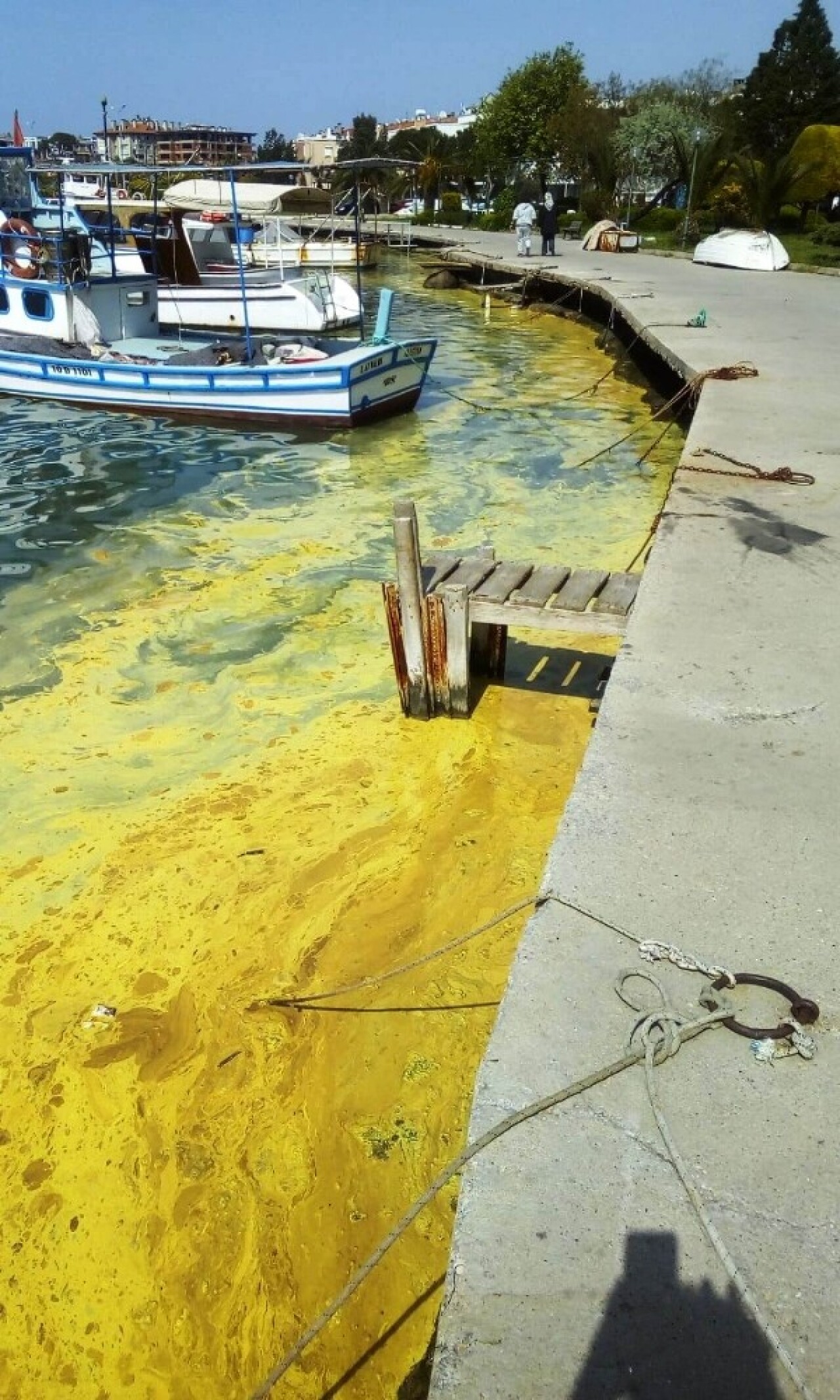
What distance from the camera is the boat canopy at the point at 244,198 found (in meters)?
26.9

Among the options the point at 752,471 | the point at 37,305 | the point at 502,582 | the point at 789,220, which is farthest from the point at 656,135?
the point at 502,582

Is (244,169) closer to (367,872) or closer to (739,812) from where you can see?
(367,872)

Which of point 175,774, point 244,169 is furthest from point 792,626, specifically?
point 244,169

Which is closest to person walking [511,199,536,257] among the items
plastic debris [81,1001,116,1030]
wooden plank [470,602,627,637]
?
wooden plank [470,602,627,637]

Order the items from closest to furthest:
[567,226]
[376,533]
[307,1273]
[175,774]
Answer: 1. [307,1273]
2. [175,774]
3. [376,533]
4. [567,226]

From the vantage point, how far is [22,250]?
16.9 m

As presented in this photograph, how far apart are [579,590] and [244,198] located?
26152mm

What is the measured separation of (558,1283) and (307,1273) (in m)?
1.40

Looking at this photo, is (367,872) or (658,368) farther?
(658,368)

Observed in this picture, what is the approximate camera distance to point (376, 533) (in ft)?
35.0

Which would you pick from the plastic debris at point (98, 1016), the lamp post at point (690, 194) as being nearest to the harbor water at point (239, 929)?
the plastic debris at point (98, 1016)

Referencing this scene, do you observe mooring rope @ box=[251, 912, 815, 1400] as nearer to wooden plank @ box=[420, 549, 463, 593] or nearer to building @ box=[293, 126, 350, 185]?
wooden plank @ box=[420, 549, 463, 593]

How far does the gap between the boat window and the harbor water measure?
26.8ft

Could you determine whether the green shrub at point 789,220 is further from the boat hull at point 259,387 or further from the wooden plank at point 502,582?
the wooden plank at point 502,582
